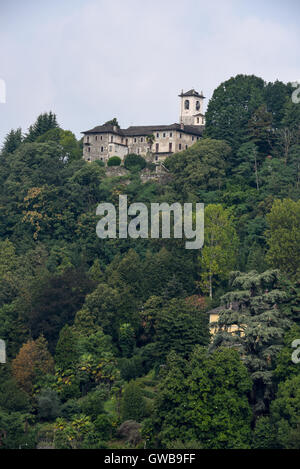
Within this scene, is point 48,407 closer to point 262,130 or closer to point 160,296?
point 160,296

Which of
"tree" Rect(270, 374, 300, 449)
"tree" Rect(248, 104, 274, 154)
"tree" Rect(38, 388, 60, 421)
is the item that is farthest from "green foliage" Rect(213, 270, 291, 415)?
"tree" Rect(248, 104, 274, 154)

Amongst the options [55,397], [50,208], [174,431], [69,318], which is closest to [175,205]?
[50,208]

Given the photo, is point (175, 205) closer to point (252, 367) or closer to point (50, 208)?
point (50, 208)

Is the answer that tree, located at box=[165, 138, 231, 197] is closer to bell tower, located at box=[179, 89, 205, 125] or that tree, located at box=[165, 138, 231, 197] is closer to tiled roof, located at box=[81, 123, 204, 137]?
tiled roof, located at box=[81, 123, 204, 137]

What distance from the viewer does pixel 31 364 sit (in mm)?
62000

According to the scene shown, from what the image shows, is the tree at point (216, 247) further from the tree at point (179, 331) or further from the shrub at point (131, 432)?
the shrub at point (131, 432)

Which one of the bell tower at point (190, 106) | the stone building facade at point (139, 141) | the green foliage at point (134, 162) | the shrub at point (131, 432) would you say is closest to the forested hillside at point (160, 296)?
the shrub at point (131, 432)

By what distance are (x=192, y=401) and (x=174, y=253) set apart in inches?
912

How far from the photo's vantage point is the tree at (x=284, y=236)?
69.6m

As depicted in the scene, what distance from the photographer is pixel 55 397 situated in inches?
2329

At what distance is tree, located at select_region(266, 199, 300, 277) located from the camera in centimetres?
6964

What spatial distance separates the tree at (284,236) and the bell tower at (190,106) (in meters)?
36.1

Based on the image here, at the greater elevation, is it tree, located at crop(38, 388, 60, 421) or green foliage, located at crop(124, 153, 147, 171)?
green foliage, located at crop(124, 153, 147, 171)

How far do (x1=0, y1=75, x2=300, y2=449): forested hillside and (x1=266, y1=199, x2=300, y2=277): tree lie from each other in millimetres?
102
